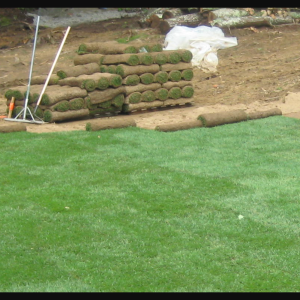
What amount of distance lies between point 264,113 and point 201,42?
21.9 ft

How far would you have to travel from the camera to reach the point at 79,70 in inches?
507

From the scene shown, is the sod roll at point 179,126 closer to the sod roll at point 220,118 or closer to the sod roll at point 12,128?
the sod roll at point 220,118

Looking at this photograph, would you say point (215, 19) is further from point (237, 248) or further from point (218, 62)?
point (237, 248)

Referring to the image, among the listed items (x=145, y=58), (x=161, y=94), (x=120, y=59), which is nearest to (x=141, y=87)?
(x=161, y=94)

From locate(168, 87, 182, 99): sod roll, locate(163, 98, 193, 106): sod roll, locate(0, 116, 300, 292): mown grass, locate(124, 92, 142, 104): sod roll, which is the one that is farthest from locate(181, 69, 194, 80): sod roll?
locate(0, 116, 300, 292): mown grass

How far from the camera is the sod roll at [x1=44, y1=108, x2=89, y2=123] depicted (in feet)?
38.9

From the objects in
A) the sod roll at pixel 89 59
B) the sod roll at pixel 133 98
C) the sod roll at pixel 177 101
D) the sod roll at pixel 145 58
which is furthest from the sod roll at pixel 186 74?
the sod roll at pixel 89 59

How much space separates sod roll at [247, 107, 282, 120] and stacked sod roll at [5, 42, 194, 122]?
104 inches

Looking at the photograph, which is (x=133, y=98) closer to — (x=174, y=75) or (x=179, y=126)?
(x=174, y=75)

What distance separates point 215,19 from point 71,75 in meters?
9.34

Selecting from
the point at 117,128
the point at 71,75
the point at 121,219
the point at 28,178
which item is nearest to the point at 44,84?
the point at 71,75

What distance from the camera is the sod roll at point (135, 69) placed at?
508 inches

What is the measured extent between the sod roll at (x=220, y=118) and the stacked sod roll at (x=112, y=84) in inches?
97.0

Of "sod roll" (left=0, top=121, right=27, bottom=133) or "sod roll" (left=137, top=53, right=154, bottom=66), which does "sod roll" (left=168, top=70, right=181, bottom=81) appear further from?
"sod roll" (left=0, top=121, right=27, bottom=133)
